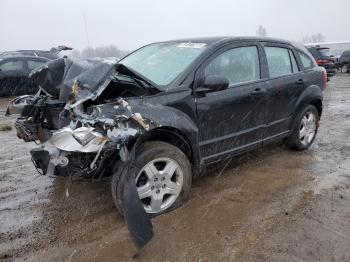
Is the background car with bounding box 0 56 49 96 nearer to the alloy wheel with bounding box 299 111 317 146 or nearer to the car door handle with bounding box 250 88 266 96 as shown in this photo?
the alloy wheel with bounding box 299 111 317 146

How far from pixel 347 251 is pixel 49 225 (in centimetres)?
270

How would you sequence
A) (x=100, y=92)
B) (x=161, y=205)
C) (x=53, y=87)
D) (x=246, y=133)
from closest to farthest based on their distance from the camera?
(x=100, y=92) < (x=161, y=205) < (x=53, y=87) < (x=246, y=133)

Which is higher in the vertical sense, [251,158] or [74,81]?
[74,81]

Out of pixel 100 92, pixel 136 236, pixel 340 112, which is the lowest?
pixel 340 112

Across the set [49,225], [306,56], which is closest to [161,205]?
[49,225]

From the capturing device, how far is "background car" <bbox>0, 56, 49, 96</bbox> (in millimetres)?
13602

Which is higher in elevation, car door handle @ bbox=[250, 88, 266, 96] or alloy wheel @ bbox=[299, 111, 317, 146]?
car door handle @ bbox=[250, 88, 266, 96]

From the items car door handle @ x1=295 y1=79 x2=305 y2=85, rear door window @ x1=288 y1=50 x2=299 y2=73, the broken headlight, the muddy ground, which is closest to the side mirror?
the muddy ground

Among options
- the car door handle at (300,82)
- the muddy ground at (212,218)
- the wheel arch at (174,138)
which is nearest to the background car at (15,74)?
the muddy ground at (212,218)

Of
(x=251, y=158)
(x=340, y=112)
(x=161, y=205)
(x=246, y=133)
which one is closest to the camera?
(x=161, y=205)

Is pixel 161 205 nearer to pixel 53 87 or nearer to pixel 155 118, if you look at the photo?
pixel 155 118

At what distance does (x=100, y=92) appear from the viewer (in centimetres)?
362

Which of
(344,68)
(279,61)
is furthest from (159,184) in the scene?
(344,68)

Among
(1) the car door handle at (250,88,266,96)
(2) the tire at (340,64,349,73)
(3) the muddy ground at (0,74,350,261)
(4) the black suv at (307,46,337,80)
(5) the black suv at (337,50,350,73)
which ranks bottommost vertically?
(2) the tire at (340,64,349,73)
